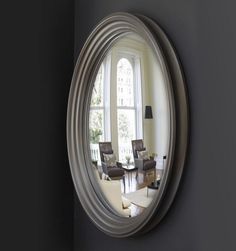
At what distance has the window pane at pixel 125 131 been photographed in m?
1.20

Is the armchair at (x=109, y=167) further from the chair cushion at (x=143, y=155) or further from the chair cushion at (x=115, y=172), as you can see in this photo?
the chair cushion at (x=143, y=155)

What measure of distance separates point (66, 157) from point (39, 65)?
50 centimetres

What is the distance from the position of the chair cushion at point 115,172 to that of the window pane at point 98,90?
32cm

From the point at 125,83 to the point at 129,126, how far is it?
19 centimetres

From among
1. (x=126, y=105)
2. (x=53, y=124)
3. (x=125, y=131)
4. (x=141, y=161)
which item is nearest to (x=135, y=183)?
(x=141, y=161)

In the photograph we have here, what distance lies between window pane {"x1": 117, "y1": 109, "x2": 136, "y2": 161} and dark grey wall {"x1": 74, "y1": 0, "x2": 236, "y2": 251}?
11.9 inches

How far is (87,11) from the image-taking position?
150 centimetres

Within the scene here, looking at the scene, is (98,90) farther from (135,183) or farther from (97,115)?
(135,183)

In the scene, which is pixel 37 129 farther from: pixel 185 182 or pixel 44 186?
pixel 185 182

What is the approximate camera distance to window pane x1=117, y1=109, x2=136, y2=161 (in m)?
1.20

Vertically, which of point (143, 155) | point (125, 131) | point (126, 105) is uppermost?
point (126, 105)

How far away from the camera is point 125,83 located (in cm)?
123

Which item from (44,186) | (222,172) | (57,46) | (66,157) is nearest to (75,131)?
(66,157)

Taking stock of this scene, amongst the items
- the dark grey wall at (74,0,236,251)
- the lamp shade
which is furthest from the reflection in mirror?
the dark grey wall at (74,0,236,251)
